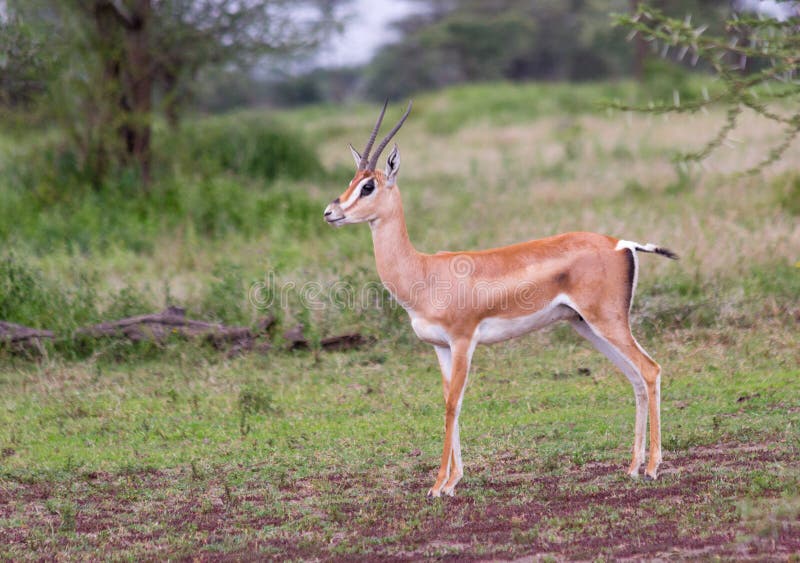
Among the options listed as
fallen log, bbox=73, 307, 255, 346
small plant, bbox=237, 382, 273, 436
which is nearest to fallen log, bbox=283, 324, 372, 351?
fallen log, bbox=73, 307, 255, 346

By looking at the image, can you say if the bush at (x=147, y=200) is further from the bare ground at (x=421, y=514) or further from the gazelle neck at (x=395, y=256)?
the gazelle neck at (x=395, y=256)

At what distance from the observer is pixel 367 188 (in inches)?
217

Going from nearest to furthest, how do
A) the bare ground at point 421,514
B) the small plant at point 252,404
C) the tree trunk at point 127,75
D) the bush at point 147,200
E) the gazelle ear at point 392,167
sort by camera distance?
1. the bare ground at point 421,514
2. the gazelle ear at point 392,167
3. the small plant at point 252,404
4. the bush at point 147,200
5. the tree trunk at point 127,75

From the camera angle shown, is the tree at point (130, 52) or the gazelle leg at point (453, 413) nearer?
the gazelle leg at point (453, 413)

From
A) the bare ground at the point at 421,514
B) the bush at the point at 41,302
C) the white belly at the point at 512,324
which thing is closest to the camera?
the bare ground at the point at 421,514

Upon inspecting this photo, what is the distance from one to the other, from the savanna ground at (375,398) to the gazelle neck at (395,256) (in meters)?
1.09

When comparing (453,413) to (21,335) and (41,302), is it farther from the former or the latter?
(41,302)

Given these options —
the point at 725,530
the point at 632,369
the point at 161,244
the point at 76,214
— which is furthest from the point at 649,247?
the point at 76,214

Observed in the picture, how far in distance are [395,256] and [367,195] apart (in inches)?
14.2

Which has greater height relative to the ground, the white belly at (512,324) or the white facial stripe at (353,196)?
the white facial stripe at (353,196)

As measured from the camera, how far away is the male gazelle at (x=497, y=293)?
5.39 metres

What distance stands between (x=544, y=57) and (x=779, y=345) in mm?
38580

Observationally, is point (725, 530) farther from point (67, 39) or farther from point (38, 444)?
point (67, 39)

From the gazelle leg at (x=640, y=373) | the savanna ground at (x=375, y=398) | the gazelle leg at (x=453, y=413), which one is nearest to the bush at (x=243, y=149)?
the savanna ground at (x=375, y=398)
